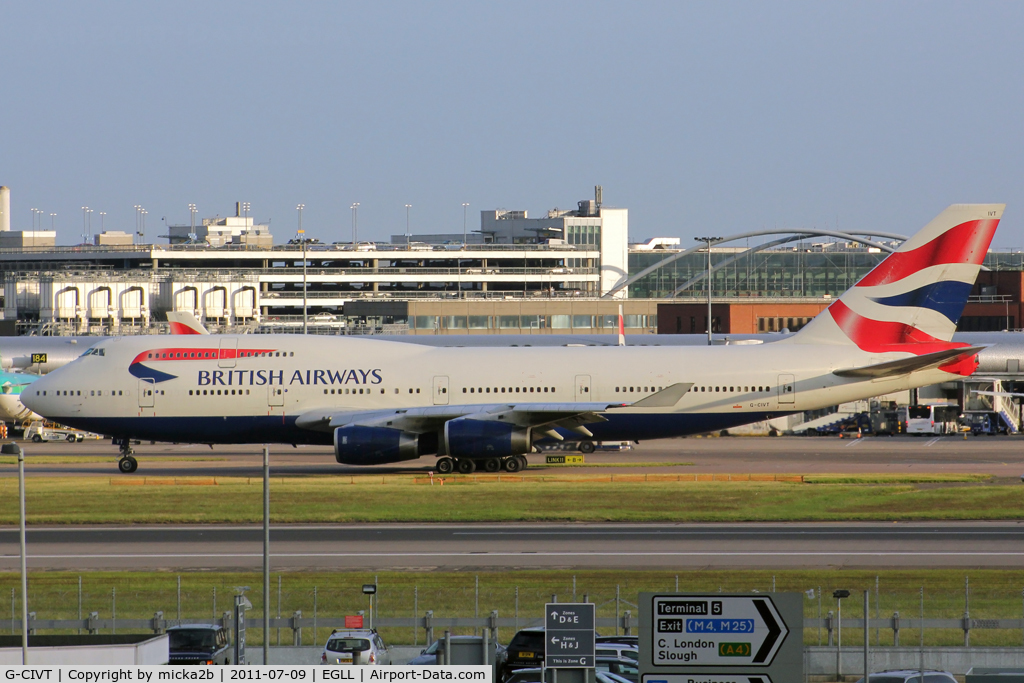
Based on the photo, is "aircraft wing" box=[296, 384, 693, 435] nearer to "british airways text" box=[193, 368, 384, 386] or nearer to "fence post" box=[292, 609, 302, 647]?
"british airways text" box=[193, 368, 384, 386]

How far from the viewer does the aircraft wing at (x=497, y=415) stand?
143 feet

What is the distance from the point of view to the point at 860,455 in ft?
182

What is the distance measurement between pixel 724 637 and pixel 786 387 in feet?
119

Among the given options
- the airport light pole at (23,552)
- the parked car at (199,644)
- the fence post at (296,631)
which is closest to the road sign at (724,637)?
the airport light pole at (23,552)

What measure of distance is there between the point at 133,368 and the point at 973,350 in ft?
104

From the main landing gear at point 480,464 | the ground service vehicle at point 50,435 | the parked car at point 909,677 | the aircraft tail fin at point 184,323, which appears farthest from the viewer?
the ground service vehicle at point 50,435

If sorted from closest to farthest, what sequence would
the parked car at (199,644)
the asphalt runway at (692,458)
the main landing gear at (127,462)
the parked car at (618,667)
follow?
1. the parked car at (618,667)
2. the parked car at (199,644)
3. the main landing gear at (127,462)
4. the asphalt runway at (692,458)

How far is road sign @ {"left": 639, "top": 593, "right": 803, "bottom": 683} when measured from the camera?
10.5 m

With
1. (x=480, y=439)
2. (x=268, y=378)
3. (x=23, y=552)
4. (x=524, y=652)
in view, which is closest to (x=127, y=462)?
(x=268, y=378)

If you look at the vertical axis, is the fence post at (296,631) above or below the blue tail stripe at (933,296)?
below

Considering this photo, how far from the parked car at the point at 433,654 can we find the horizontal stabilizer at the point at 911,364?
28475mm

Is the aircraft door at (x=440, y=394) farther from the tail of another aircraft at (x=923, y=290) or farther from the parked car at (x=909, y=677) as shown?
the parked car at (x=909, y=677)

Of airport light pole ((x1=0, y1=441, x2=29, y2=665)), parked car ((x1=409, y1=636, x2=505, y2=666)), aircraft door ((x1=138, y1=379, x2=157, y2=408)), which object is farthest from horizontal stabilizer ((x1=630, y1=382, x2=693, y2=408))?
airport light pole ((x1=0, y1=441, x2=29, y2=665))

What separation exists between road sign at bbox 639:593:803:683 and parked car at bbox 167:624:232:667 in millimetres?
11205
